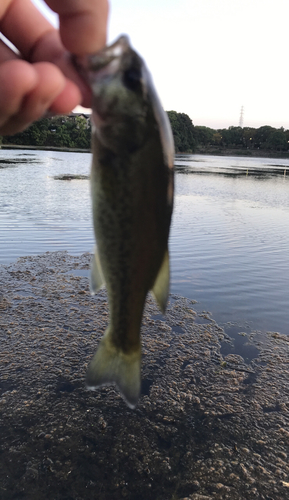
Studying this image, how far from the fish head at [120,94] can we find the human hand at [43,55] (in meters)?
0.09

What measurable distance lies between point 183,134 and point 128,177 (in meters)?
135

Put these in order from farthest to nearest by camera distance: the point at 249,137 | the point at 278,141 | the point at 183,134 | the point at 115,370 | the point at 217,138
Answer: the point at 217,138
the point at 249,137
the point at 278,141
the point at 183,134
the point at 115,370

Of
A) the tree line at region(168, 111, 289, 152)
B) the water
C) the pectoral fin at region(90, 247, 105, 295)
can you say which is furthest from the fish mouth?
the tree line at region(168, 111, 289, 152)

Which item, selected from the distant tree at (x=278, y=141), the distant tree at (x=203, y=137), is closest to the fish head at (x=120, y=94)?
the distant tree at (x=203, y=137)

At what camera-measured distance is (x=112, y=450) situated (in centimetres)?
423

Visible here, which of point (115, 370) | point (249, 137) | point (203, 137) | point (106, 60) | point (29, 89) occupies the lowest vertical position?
point (115, 370)

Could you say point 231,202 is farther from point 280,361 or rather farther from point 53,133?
point 53,133

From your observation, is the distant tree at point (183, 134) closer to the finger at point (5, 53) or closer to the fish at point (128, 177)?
the finger at point (5, 53)

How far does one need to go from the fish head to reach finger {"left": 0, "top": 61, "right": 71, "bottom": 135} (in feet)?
0.43

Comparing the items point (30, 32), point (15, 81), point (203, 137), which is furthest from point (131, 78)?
point (203, 137)

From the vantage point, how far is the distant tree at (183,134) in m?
121

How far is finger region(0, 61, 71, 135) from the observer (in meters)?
1.19

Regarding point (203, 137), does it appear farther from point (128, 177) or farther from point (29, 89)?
point (29, 89)

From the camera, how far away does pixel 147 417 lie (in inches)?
187
